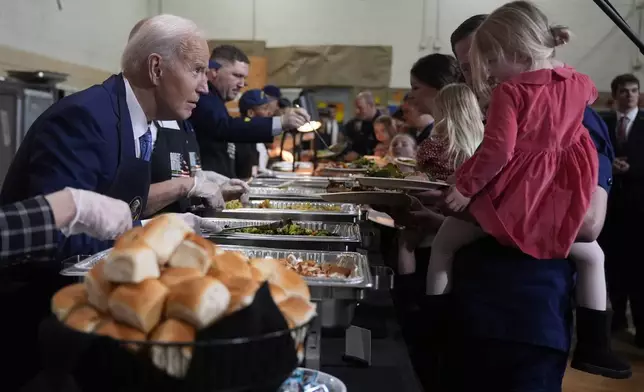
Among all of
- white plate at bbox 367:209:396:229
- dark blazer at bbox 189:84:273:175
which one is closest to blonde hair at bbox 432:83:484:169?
white plate at bbox 367:209:396:229

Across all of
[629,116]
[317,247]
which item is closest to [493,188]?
[317,247]

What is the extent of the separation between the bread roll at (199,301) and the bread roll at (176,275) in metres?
0.02

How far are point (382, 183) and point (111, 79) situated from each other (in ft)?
2.75

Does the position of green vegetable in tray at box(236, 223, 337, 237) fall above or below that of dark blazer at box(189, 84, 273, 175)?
below

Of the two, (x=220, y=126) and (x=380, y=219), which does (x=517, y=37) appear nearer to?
(x=380, y=219)

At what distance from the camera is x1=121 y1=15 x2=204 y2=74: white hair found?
5.45ft

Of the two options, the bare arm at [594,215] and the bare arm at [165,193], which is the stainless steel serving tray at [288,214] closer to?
the bare arm at [165,193]

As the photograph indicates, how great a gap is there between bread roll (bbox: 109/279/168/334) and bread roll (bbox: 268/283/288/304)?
0.16 m

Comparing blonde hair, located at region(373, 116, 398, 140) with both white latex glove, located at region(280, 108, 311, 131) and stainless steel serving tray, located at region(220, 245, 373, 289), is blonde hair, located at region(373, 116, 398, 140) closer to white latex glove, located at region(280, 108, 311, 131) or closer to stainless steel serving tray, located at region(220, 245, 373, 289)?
white latex glove, located at region(280, 108, 311, 131)

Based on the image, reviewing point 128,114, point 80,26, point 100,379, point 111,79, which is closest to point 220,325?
point 100,379

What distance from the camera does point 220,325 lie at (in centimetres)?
72

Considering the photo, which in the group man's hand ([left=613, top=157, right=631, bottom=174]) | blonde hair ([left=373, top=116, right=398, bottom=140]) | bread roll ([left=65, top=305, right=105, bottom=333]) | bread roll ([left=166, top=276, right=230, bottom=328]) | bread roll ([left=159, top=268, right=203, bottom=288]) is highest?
blonde hair ([left=373, top=116, right=398, bottom=140])

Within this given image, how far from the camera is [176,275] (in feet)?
2.59

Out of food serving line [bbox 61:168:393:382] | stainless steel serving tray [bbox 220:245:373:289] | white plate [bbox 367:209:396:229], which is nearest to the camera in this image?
food serving line [bbox 61:168:393:382]
